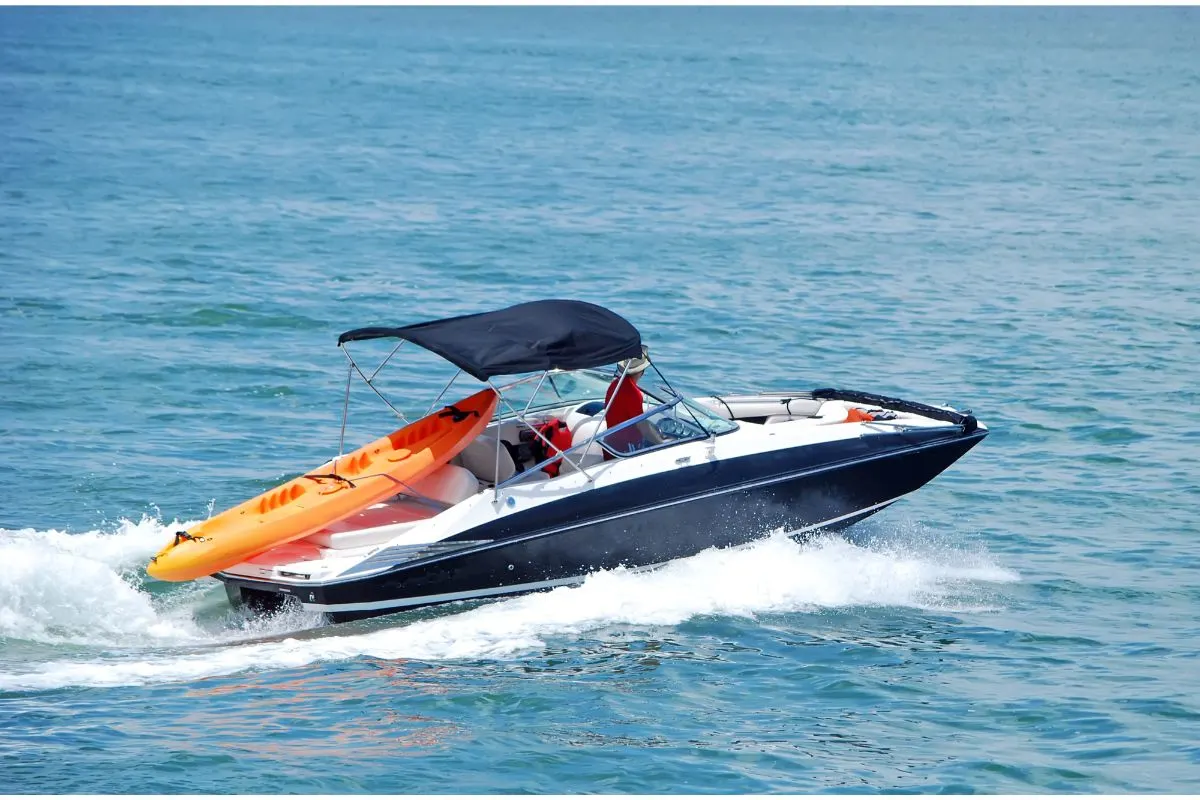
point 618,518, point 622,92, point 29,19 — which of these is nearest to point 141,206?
point 618,518

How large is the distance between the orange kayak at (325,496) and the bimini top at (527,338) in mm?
715

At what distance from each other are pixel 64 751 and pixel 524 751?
299 cm

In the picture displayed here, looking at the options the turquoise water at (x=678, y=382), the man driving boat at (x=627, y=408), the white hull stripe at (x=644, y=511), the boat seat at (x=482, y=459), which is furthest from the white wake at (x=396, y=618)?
the boat seat at (x=482, y=459)

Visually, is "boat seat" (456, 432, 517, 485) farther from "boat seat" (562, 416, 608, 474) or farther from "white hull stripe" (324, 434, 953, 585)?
"white hull stripe" (324, 434, 953, 585)

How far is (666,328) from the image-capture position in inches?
917

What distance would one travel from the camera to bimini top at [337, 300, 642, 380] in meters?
11.8

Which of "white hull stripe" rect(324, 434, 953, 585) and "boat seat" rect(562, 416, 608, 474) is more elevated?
"boat seat" rect(562, 416, 608, 474)

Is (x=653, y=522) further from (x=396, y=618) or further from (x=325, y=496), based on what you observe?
(x=325, y=496)

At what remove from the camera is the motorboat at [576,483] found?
11820mm

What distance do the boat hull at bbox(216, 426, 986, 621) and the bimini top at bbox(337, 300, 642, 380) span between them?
1164 mm

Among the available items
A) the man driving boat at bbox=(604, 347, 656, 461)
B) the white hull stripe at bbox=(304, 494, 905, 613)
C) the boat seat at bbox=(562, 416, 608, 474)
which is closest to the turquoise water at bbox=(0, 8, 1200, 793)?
the white hull stripe at bbox=(304, 494, 905, 613)

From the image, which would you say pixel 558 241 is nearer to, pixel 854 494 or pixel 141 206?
pixel 141 206


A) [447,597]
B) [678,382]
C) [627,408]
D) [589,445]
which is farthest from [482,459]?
[678,382]

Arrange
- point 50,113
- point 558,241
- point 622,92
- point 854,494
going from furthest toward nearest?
point 622,92, point 50,113, point 558,241, point 854,494
